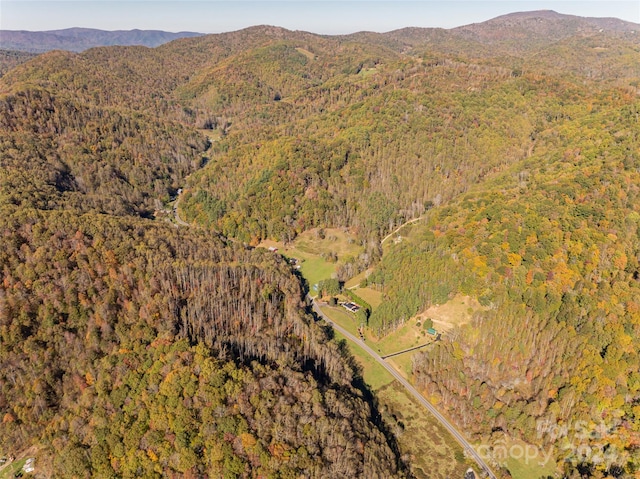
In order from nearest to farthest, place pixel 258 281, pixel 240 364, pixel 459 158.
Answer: pixel 240 364, pixel 258 281, pixel 459 158

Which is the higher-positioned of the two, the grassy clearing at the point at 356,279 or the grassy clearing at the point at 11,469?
the grassy clearing at the point at 356,279

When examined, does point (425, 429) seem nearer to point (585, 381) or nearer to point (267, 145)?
point (585, 381)

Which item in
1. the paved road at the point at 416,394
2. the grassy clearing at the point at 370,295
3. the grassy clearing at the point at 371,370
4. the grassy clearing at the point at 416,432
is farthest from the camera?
the grassy clearing at the point at 370,295

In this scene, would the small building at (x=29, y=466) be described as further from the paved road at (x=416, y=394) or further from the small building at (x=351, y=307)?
the small building at (x=351, y=307)

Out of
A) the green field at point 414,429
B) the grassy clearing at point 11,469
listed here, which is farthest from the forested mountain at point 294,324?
the green field at point 414,429

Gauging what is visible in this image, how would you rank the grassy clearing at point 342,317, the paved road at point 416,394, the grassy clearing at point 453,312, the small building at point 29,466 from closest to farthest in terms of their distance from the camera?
the small building at point 29,466 < the paved road at point 416,394 < the grassy clearing at point 453,312 < the grassy clearing at point 342,317

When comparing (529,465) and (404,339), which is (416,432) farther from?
(404,339)

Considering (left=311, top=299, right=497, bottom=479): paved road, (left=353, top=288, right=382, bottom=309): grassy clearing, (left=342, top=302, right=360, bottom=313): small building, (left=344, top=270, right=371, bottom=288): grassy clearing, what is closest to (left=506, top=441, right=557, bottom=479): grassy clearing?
(left=311, top=299, right=497, bottom=479): paved road

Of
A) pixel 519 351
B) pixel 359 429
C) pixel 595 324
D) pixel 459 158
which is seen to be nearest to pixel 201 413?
pixel 359 429

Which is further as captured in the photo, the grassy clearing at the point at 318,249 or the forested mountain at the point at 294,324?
the grassy clearing at the point at 318,249
